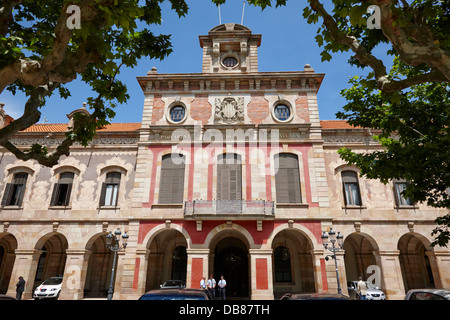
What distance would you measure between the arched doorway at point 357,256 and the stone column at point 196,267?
33.9 feet

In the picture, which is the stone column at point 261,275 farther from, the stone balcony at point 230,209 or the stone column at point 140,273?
Answer: the stone column at point 140,273

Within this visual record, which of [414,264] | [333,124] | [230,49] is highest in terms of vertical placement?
[230,49]

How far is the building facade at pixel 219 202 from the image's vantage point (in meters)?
16.6

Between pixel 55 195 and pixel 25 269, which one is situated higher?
pixel 55 195

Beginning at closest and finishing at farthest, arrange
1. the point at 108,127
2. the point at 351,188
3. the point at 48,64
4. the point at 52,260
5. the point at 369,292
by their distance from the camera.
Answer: the point at 48,64 → the point at 369,292 → the point at 351,188 → the point at 52,260 → the point at 108,127

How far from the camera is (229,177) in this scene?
17859mm

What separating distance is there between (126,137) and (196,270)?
419 inches

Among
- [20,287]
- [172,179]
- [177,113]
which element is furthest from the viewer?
[177,113]

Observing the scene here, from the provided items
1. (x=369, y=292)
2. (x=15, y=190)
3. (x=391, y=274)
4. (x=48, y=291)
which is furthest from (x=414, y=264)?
(x=15, y=190)

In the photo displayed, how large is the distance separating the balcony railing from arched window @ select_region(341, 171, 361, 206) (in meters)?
5.56

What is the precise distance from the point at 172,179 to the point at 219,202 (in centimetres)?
368

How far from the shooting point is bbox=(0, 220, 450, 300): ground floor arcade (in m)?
16.1

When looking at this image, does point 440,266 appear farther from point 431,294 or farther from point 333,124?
point 333,124
